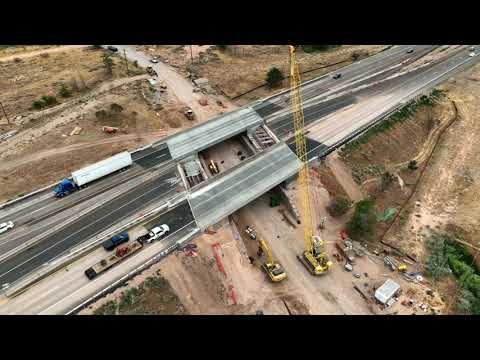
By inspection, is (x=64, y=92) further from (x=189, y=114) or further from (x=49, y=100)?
(x=189, y=114)

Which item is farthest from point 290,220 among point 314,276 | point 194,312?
point 194,312

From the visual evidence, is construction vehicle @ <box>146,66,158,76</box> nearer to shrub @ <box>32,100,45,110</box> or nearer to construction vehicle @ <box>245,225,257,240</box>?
shrub @ <box>32,100,45,110</box>

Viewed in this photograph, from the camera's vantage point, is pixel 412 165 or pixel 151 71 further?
pixel 151 71

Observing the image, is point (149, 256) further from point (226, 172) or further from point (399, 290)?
point (399, 290)

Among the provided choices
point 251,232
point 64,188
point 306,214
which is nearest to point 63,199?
point 64,188

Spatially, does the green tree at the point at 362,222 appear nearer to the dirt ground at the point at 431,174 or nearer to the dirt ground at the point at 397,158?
the dirt ground at the point at 397,158
